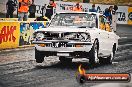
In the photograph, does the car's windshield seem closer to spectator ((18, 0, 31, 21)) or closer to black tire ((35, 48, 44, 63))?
black tire ((35, 48, 44, 63))

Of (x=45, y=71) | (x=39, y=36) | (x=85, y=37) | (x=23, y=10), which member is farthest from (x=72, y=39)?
(x=23, y=10)

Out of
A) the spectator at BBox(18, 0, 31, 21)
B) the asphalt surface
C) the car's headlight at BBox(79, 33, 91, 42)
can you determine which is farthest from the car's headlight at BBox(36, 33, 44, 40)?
the spectator at BBox(18, 0, 31, 21)

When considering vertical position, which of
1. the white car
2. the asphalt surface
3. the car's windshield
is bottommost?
the asphalt surface

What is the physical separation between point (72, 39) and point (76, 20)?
1421 millimetres

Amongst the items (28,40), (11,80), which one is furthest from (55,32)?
(28,40)

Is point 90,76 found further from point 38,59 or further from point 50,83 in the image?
point 38,59

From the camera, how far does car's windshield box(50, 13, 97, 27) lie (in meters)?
13.2

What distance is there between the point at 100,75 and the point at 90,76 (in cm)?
19

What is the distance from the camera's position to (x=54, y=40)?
11984 mm

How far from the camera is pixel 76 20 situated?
43.5ft

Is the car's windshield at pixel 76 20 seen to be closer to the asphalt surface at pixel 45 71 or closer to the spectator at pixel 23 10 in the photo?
the asphalt surface at pixel 45 71

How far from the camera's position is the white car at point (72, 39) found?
39.3 ft

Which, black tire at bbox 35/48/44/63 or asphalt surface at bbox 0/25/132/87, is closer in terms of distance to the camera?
asphalt surface at bbox 0/25/132/87

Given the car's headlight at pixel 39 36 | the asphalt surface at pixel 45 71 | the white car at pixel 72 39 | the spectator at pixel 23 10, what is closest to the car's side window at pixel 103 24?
the white car at pixel 72 39
